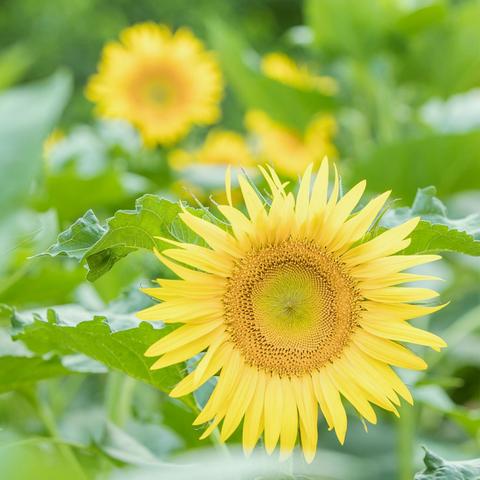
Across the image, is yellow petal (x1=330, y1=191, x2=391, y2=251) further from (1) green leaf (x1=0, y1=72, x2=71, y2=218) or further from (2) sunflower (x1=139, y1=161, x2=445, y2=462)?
(1) green leaf (x1=0, y1=72, x2=71, y2=218)

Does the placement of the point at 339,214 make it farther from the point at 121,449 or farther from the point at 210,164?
the point at 210,164

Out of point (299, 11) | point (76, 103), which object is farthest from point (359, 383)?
point (299, 11)

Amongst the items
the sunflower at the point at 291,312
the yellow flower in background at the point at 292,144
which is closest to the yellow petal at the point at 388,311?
the sunflower at the point at 291,312

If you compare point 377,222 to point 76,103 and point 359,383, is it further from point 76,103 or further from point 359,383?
point 76,103

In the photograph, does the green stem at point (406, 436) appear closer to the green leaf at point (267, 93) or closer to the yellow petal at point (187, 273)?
the yellow petal at point (187, 273)

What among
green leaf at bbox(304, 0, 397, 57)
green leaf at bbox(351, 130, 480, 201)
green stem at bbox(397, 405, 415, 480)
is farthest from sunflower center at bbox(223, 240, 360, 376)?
green leaf at bbox(304, 0, 397, 57)

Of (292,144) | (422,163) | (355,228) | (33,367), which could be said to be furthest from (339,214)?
(292,144)
